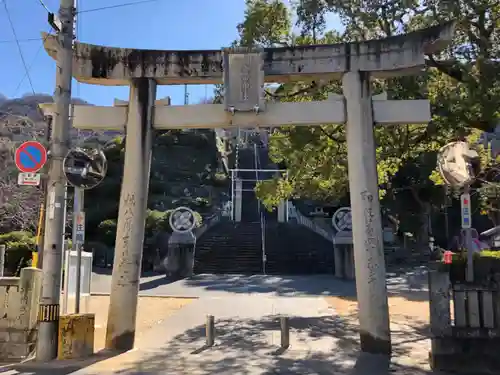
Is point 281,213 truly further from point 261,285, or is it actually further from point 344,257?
point 261,285

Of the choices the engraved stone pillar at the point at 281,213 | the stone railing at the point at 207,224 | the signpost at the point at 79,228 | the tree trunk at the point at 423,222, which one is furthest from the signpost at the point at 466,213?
the engraved stone pillar at the point at 281,213

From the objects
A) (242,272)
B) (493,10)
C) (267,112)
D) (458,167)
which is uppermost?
(493,10)

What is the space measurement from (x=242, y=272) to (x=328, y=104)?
17.1m

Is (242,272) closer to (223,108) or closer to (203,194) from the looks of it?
(223,108)

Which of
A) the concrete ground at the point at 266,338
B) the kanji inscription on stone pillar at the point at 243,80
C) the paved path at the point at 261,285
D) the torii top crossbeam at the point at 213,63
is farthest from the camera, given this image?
the paved path at the point at 261,285

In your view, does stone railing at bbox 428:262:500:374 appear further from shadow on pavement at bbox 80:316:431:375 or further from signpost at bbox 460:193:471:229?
signpost at bbox 460:193:471:229

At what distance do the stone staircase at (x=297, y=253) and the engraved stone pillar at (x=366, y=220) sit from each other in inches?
655

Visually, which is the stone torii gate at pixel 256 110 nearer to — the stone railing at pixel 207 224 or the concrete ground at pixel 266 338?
the concrete ground at pixel 266 338

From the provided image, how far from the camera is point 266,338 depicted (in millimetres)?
9625

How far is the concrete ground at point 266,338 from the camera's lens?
737cm

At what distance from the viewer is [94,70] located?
9289mm

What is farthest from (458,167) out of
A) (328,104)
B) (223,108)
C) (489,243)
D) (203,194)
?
(203,194)

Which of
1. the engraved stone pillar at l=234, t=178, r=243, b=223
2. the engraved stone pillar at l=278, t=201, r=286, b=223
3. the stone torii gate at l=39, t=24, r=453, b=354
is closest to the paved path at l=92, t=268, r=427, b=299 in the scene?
the stone torii gate at l=39, t=24, r=453, b=354

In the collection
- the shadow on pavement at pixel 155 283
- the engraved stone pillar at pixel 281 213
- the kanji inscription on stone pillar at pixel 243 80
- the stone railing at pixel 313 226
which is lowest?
Answer: the shadow on pavement at pixel 155 283
